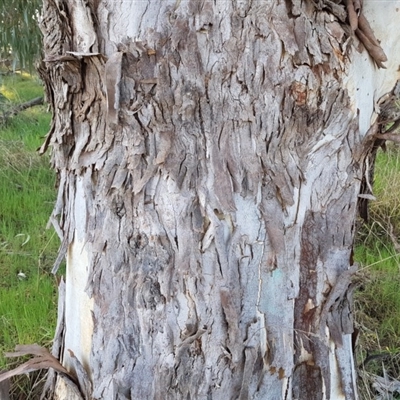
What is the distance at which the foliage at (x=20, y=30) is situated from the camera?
229cm

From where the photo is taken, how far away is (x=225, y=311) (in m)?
0.80

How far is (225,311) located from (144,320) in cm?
13

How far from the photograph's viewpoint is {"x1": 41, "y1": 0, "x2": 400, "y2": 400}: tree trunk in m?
0.74

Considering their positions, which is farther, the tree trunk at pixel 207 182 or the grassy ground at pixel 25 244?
the grassy ground at pixel 25 244

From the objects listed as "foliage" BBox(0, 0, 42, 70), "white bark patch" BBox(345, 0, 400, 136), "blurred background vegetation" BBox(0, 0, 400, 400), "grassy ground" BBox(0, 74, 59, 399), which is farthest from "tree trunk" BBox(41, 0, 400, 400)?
"foliage" BBox(0, 0, 42, 70)

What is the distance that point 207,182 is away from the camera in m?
0.78

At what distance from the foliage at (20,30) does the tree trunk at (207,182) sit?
1.65 meters

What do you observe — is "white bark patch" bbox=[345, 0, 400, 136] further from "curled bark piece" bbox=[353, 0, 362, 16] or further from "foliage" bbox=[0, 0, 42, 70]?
"foliage" bbox=[0, 0, 42, 70]

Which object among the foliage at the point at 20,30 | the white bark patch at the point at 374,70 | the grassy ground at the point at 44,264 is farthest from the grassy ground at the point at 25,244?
the white bark patch at the point at 374,70

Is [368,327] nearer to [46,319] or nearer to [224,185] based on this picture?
[46,319]

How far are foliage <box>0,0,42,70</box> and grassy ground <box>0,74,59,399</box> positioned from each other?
0.53 metres

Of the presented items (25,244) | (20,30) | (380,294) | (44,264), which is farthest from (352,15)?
(20,30)

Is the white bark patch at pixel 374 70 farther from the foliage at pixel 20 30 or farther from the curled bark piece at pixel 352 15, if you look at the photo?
the foliage at pixel 20 30

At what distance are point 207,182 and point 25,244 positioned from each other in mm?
1385
